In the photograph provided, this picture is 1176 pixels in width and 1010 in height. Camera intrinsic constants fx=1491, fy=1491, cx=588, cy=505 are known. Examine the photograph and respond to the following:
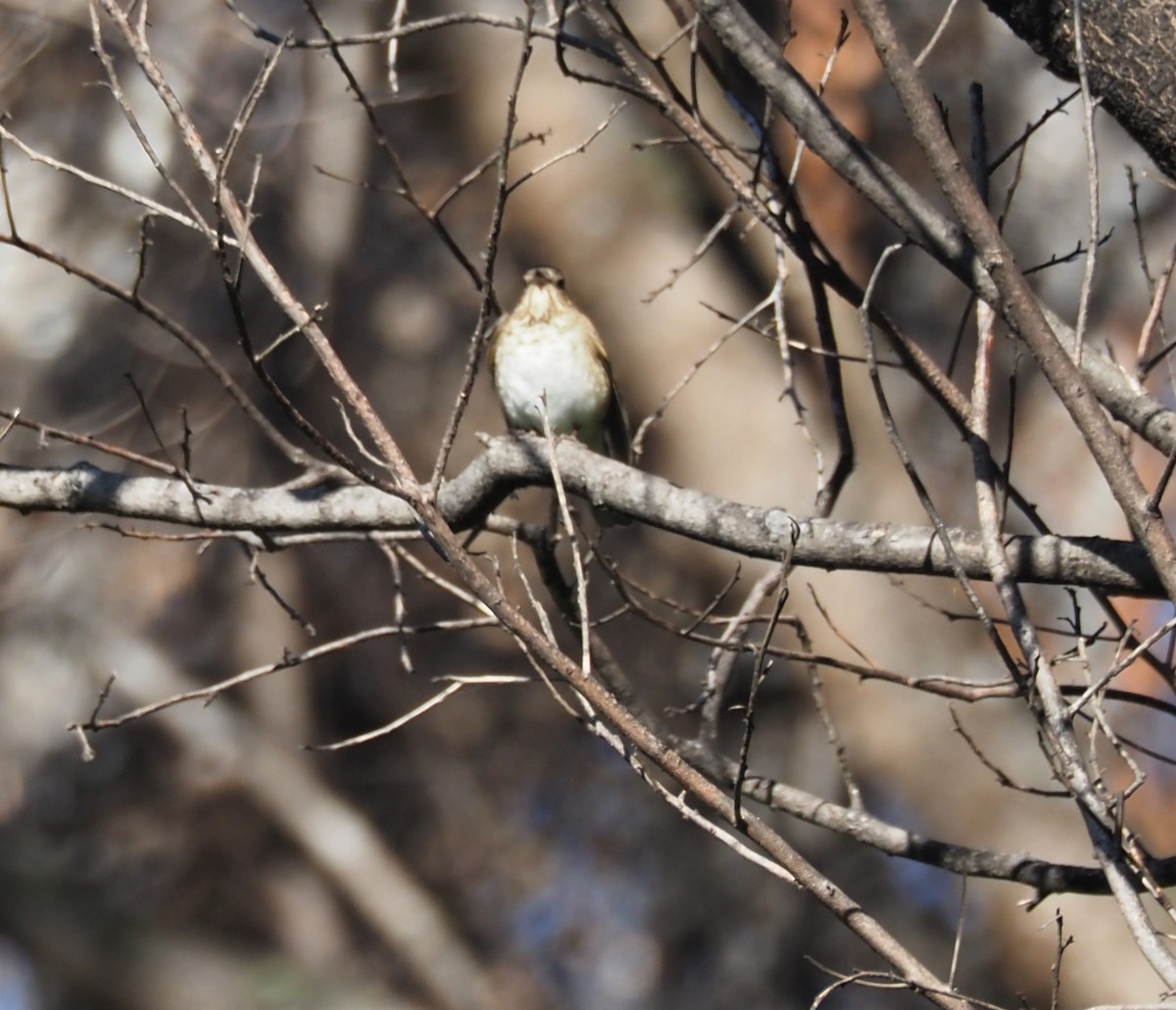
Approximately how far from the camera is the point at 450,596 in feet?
24.3

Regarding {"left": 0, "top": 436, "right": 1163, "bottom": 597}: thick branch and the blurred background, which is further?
the blurred background

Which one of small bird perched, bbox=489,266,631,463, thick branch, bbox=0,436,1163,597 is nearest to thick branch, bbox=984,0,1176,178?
thick branch, bbox=0,436,1163,597

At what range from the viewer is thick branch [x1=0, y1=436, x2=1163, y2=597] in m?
2.43

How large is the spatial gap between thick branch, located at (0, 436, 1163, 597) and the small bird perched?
5.24 feet

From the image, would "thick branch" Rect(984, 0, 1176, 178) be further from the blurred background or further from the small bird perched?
the blurred background

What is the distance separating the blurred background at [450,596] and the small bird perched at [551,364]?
1546 mm

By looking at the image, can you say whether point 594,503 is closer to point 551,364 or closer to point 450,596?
point 551,364

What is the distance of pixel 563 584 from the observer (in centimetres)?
302

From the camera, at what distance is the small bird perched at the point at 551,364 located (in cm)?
460

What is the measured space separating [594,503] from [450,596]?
Answer: 466 cm

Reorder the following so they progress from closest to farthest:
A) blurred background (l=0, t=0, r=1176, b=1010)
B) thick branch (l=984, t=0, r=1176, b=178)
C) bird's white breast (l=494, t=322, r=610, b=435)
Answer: thick branch (l=984, t=0, r=1176, b=178) → bird's white breast (l=494, t=322, r=610, b=435) → blurred background (l=0, t=0, r=1176, b=1010)

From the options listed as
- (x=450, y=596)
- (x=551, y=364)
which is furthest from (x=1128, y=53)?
(x=450, y=596)

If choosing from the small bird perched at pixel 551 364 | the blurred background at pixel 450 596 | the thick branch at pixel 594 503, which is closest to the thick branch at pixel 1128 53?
the thick branch at pixel 594 503

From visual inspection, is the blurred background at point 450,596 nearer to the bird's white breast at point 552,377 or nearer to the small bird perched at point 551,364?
the small bird perched at point 551,364
